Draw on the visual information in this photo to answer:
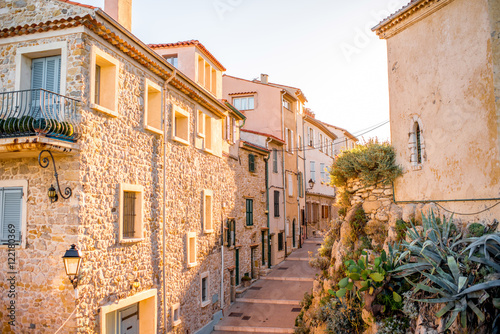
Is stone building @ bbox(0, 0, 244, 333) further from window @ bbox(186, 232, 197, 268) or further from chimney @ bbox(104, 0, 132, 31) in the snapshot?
window @ bbox(186, 232, 197, 268)

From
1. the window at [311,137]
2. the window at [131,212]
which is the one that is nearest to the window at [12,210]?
the window at [131,212]

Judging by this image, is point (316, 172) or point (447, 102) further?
point (316, 172)

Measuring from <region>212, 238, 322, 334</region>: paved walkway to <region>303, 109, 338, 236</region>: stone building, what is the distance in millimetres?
9667

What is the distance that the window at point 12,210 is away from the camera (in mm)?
9547

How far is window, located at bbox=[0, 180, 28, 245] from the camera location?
9.55 meters

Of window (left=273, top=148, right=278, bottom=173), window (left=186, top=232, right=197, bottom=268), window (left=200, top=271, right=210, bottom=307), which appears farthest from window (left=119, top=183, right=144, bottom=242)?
window (left=273, top=148, right=278, bottom=173)

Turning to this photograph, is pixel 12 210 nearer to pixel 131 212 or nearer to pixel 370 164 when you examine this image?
pixel 131 212

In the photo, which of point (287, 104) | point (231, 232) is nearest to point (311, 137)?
point (287, 104)

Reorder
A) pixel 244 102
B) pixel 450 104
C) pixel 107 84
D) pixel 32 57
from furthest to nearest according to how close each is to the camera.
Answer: pixel 244 102
pixel 450 104
pixel 107 84
pixel 32 57

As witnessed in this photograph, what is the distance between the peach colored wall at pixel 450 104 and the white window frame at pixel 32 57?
10233 millimetres

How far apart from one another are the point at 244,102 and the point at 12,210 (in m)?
20.4

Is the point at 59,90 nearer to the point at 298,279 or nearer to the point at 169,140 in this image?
the point at 169,140

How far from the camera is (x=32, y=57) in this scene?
400 inches

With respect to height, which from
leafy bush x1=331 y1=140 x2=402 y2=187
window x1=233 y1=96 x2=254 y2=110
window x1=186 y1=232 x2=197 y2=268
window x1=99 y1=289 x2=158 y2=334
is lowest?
window x1=99 y1=289 x2=158 y2=334
